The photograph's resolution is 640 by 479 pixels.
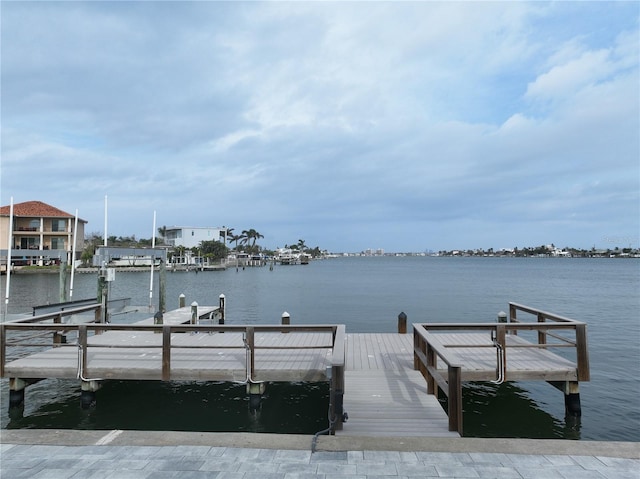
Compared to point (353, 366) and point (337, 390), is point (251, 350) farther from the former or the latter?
point (337, 390)

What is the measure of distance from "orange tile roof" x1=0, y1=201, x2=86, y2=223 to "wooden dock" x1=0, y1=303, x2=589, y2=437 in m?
73.4

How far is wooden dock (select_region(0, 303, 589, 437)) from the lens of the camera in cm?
646

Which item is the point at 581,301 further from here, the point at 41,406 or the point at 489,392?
the point at 41,406

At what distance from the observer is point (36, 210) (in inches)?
2827

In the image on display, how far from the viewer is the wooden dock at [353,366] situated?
6.46 metres

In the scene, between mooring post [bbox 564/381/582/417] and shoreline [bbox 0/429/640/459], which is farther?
mooring post [bbox 564/381/582/417]

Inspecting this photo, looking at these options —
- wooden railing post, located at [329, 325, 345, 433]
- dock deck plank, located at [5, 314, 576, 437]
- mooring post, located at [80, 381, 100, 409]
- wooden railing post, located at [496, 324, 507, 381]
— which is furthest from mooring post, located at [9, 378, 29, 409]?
wooden railing post, located at [496, 324, 507, 381]

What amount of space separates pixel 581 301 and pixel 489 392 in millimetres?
33424

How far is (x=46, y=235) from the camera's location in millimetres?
72188

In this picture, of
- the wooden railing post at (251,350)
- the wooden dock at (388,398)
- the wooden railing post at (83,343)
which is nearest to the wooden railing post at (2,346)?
the wooden railing post at (83,343)

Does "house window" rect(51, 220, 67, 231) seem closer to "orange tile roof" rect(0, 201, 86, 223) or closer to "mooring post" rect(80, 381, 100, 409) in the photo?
"orange tile roof" rect(0, 201, 86, 223)

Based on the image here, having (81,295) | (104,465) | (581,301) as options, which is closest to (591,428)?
(104,465)

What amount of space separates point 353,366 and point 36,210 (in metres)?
80.5

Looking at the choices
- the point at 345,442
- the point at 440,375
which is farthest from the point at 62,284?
the point at 345,442
